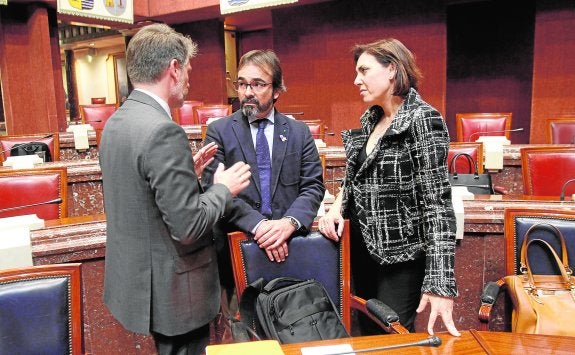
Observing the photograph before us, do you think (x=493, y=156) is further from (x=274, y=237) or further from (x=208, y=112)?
(x=208, y=112)

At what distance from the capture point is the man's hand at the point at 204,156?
1.60 m

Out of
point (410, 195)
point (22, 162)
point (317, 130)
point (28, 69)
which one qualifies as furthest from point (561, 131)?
point (28, 69)

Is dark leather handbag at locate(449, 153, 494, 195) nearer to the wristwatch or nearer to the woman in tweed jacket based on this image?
the woman in tweed jacket

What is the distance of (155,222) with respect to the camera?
1.28 m

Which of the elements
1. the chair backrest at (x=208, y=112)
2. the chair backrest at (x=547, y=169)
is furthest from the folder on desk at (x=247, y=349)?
the chair backrest at (x=208, y=112)

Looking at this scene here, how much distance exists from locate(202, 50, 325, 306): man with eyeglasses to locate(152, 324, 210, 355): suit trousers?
1.26 ft

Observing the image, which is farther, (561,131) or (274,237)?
(561,131)

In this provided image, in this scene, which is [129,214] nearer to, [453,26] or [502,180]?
[502,180]

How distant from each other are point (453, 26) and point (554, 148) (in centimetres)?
531

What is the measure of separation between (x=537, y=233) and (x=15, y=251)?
5.89 feet

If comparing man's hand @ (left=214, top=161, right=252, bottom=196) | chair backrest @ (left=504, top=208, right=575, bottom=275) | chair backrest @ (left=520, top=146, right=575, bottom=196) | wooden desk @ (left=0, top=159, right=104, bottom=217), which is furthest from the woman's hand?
wooden desk @ (left=0, top=159, right=104, bottom=217)

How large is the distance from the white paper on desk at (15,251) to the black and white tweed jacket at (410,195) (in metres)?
1.17

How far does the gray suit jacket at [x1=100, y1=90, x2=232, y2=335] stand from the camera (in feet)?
3.96

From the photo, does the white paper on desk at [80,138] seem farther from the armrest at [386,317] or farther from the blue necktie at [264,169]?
the armrest at [386,317]
